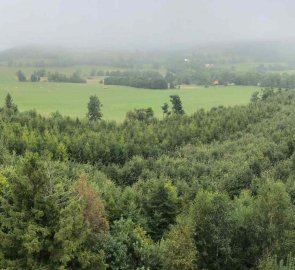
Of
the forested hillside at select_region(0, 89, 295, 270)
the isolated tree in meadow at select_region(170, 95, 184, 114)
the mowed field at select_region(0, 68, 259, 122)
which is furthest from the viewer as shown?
the mowed field at select_region(0, 68, 259, 122)

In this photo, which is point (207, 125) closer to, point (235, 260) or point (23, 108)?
point (23, 108)

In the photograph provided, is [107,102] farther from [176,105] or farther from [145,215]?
[145,215]

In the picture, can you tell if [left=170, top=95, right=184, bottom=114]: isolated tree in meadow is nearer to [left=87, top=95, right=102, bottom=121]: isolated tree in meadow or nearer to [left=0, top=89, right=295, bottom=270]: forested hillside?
[left=87, top=95, right=102, bottom=121]: isolated tree in meadow

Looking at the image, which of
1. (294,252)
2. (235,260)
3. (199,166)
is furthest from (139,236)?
(199,166)

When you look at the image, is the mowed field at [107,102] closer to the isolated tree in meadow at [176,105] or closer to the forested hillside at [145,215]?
the isolated tree in meadow at [176,105]

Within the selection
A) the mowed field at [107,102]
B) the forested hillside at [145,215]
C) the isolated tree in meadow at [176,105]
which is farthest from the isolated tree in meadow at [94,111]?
the forested hillside at [145,215]

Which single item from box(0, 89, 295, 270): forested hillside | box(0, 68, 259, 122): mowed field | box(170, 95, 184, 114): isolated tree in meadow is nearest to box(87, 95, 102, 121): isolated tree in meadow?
box(0, 68, 259, 122): mowed field

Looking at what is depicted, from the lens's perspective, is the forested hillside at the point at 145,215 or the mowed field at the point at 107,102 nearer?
the forested hillside at the point at 145,215

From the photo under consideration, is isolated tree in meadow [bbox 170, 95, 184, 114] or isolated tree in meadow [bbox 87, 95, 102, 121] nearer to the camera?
isolated tree in meadow [bbox 87, 95, 102, 121]

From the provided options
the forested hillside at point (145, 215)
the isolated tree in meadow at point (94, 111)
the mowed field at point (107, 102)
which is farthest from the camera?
the mowed field at point (107, 102)

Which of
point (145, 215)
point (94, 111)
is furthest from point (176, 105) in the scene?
point (145, 215)

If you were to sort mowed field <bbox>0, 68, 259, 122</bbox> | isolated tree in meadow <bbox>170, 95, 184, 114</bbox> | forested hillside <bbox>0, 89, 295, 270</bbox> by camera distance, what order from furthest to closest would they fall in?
mowed field <bbox>0, 68, 259, 122</bbox>, isolated tree in meadow <bbox>170, 95, 184, 114</bbox>, forested hillside <bbox>0, 89, 295, 270</bbox>
